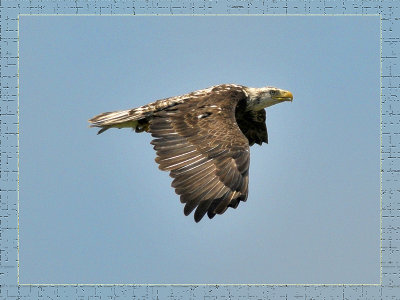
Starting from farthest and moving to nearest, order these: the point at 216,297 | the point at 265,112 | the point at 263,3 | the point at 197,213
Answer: the point at 265,112 → the point at 263,3 → the point at 216,297 → the point at 197,213

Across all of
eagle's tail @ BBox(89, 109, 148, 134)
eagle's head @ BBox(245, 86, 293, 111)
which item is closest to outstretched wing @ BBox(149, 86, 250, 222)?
eagle's tail @ BBox(89, 109, 148, 134)

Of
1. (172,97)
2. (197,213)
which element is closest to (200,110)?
(172,97)

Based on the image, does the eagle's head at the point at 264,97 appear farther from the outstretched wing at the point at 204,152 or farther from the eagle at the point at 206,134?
the outstretched wing at the point at 204,152

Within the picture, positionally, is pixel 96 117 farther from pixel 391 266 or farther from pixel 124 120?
pixel 391 266

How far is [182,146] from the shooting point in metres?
14.0

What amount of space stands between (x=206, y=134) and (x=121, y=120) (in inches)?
84.7

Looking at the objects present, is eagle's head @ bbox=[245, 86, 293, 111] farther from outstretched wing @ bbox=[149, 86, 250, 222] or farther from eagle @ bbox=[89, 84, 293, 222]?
outstretched wing @ bbox=[149, 86, 250, 222]

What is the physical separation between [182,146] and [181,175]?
941 millimetres

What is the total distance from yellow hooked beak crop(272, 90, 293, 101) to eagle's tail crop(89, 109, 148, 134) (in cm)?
270

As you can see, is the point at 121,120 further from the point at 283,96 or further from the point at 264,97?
the point at 283,96

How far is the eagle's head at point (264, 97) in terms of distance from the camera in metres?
16.7

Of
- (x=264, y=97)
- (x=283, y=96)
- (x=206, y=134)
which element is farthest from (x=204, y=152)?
(x=283, y=96)

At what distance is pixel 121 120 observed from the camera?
15.7m

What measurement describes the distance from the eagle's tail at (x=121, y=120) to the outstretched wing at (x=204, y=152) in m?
0.60
